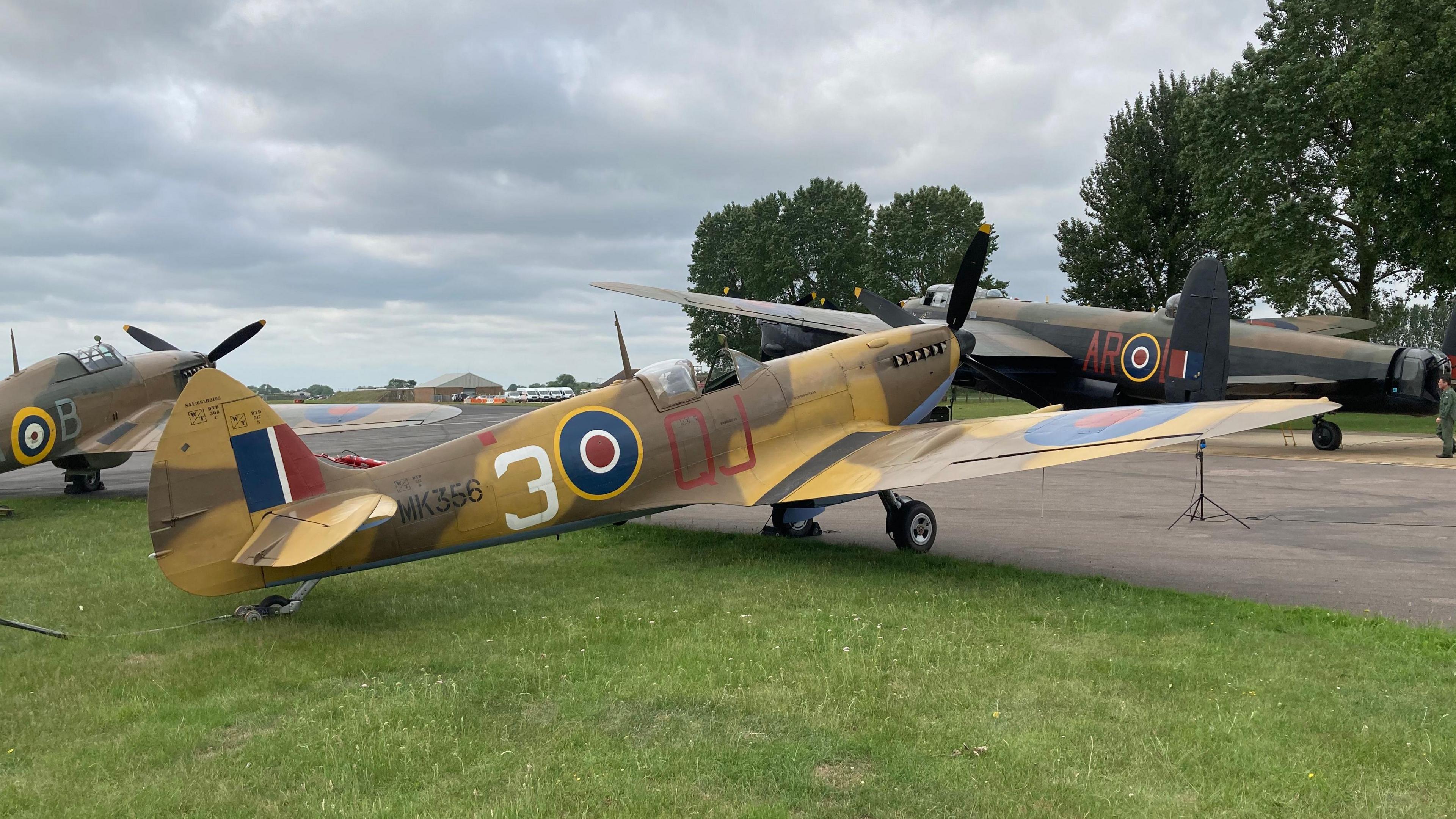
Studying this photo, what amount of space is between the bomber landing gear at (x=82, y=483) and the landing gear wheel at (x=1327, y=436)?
2467 centimetres

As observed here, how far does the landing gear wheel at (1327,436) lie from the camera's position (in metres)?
18.8

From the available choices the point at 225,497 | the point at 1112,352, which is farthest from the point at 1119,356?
the point at 225,497

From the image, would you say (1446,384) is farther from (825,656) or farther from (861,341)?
(825,656)

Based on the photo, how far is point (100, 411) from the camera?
14.3 m

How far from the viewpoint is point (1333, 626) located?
19.1 feet

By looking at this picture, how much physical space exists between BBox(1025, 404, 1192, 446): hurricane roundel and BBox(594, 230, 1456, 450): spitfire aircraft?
31.7 feet

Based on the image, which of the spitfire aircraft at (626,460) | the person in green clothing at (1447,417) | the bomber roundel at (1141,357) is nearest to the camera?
the spitfire aircraft at (626,460)

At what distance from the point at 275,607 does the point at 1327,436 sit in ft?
68.7

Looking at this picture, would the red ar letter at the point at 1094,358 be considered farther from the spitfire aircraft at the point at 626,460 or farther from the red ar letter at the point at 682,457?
the red ar letter at the point at 682,457

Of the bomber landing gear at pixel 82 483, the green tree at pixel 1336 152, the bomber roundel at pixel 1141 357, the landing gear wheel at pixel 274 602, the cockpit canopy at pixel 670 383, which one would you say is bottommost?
the landing gear wheel at pixel 274 602

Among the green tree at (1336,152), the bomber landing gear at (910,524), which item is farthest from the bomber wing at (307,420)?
the green tree at (1336,152)

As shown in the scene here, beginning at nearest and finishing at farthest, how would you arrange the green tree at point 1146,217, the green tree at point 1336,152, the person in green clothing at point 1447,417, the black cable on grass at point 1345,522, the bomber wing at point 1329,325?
1. the black cable on grass at point 1345,522
2. the person in green clothing at point 1447,417
3. the bomber wing at point 1329,325
4. the green tree at point 1336,152
5. the green tree at point 1146,217

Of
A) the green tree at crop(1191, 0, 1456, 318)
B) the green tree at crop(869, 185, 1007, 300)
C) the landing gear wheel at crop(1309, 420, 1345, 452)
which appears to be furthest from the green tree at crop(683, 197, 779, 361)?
the landing gear wheel at crop(1309, 420, 1345, 452)

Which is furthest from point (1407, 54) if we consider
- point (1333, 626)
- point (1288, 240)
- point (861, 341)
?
point (1333, 626)
